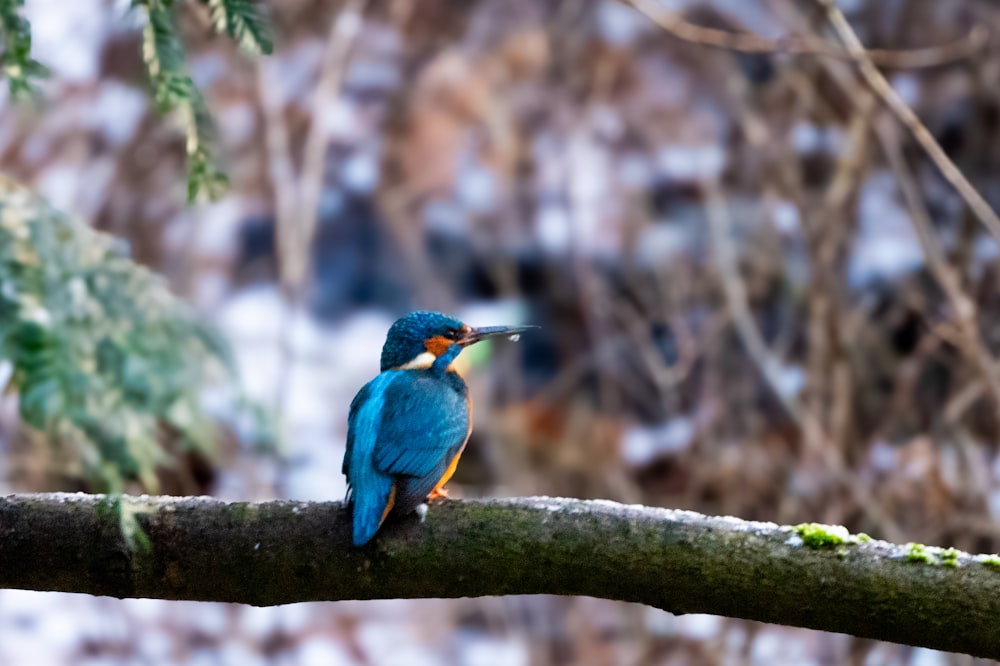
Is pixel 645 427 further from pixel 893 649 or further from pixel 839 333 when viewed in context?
pixel 893 649

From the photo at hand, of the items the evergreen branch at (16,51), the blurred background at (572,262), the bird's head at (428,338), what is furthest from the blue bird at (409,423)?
the blurred background at (572,262)

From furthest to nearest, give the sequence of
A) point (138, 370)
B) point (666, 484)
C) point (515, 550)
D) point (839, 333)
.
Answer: point (666, 484) < point (839, 333) < point (138, 370) < point (515, 550)

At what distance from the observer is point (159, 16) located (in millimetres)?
2223

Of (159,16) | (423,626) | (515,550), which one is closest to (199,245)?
(423,626)

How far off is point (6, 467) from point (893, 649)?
433 centimetres

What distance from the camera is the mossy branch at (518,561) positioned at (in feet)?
6.33

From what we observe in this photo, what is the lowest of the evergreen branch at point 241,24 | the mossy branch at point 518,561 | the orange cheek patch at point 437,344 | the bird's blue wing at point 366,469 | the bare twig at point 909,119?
the mossy branch at point 518,561

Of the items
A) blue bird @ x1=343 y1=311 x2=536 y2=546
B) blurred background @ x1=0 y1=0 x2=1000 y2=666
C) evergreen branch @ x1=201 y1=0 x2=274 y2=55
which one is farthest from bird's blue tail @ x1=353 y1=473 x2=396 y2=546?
blurred background @ x1=0 y1=0 x2=1000 y2=666

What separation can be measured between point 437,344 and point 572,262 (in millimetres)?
4942

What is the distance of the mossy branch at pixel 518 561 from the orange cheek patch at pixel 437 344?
51cm

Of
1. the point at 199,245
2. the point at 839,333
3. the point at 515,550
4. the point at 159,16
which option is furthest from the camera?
the point at 199,245

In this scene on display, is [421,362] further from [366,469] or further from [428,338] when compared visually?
[366,469]

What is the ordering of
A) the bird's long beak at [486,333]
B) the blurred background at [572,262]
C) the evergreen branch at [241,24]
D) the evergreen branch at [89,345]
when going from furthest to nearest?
1. the blurred background at [572,262]
2. the evergreen branch at [89,345]
3. the bird's long beak at [486,333]
4. the evergreen branch at [241,24]

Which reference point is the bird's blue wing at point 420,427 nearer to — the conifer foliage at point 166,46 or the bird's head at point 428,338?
the bird's head at point 428,338
